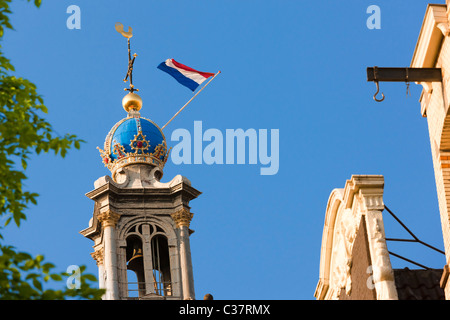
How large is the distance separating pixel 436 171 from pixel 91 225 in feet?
93.4

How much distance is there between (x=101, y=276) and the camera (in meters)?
56.0

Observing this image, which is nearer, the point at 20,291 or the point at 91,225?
the point at 20,291

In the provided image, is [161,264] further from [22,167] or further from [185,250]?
[22,167]

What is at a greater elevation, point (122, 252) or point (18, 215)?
point (122, 252)

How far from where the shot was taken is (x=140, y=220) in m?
55.8

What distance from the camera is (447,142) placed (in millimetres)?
31016

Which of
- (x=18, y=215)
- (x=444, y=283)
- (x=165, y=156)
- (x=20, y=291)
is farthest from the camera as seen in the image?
(x=165, y=156)

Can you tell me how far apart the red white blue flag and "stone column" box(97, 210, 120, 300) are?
822 centimetres

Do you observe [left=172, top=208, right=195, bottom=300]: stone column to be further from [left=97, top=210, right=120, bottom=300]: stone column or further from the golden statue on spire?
the golden statue on spire

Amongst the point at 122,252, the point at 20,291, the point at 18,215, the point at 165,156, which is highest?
the point at 165,156

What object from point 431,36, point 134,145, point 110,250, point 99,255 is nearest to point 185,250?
point 110,250
